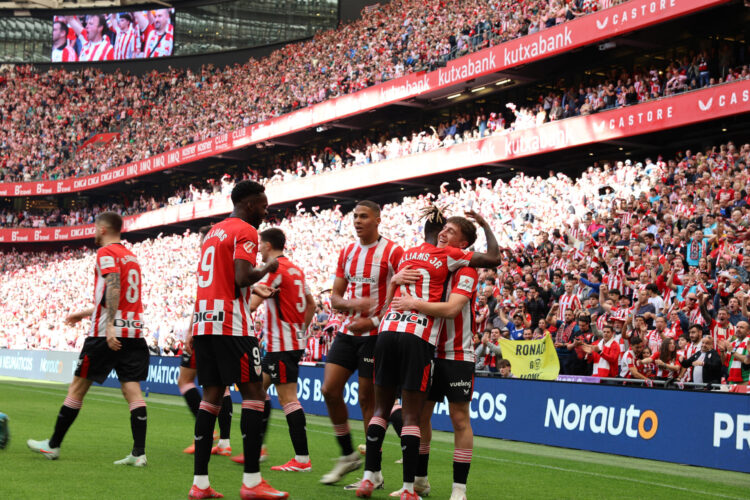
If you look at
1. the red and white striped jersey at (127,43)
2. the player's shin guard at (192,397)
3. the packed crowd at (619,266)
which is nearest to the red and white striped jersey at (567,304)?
the packed crowd at (619,266)

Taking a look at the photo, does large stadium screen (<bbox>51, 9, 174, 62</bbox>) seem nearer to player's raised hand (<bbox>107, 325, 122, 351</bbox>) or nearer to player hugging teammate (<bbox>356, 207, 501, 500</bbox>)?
player's raised hand (<bbox>107, 325, 122, 351</bbox>)

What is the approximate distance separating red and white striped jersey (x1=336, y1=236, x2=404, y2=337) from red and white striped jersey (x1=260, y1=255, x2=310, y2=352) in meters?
0.93

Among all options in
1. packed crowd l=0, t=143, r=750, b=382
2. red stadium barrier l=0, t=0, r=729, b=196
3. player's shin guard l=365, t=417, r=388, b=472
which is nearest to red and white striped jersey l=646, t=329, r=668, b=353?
packed crowd l=0, t=143, r=750, b=382

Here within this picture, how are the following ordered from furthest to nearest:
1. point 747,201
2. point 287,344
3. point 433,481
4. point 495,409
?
point 747,201, point 495,409, point 287,344, point 433,481

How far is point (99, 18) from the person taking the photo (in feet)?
202

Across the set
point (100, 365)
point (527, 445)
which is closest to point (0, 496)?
point (100, 365)

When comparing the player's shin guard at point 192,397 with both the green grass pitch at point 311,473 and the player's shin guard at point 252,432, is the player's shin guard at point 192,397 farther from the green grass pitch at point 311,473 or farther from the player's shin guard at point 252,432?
the player's shin guard at point 252,432

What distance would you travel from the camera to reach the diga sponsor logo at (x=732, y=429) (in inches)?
372

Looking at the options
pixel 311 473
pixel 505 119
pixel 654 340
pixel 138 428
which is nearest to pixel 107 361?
→ pixel 138 428

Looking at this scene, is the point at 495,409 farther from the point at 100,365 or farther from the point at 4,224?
the point at 4,224

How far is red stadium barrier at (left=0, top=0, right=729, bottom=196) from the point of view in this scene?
2342 cm

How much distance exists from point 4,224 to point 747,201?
5269 centimetres

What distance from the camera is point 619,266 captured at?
1630 centimetres

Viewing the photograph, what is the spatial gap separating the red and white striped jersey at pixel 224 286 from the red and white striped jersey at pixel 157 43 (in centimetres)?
5564
